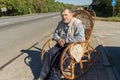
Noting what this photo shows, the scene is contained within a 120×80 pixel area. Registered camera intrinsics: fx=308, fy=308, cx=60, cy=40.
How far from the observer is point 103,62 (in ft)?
26.3

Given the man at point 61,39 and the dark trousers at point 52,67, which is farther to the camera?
the man at point 61,39

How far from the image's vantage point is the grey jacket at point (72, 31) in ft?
21.5

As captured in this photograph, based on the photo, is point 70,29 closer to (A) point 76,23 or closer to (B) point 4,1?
(A) point 76,23

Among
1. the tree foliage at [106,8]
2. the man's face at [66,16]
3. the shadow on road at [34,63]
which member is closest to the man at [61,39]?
the man's face at [66,16]

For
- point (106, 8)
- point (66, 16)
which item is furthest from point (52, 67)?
point (106, 8)

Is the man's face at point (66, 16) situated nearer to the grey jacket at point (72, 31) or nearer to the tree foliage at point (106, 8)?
the grey jacket at point (72, 31)

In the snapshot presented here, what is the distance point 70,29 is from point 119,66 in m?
1.87

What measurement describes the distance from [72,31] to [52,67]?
98 centimetres

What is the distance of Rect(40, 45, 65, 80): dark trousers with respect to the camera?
6.08 meters

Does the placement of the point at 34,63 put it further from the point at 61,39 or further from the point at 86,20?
the point at 86,20

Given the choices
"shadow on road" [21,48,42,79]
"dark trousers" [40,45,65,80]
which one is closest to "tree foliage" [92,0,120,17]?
"shadow on road" [21,48,42,79]

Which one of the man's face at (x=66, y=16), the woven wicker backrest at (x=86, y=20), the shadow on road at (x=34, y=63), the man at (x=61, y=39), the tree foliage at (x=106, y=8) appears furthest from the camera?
the tree foliage at (x=106, y=8)

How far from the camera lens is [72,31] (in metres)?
6.68

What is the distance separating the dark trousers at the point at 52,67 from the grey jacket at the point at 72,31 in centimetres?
41
